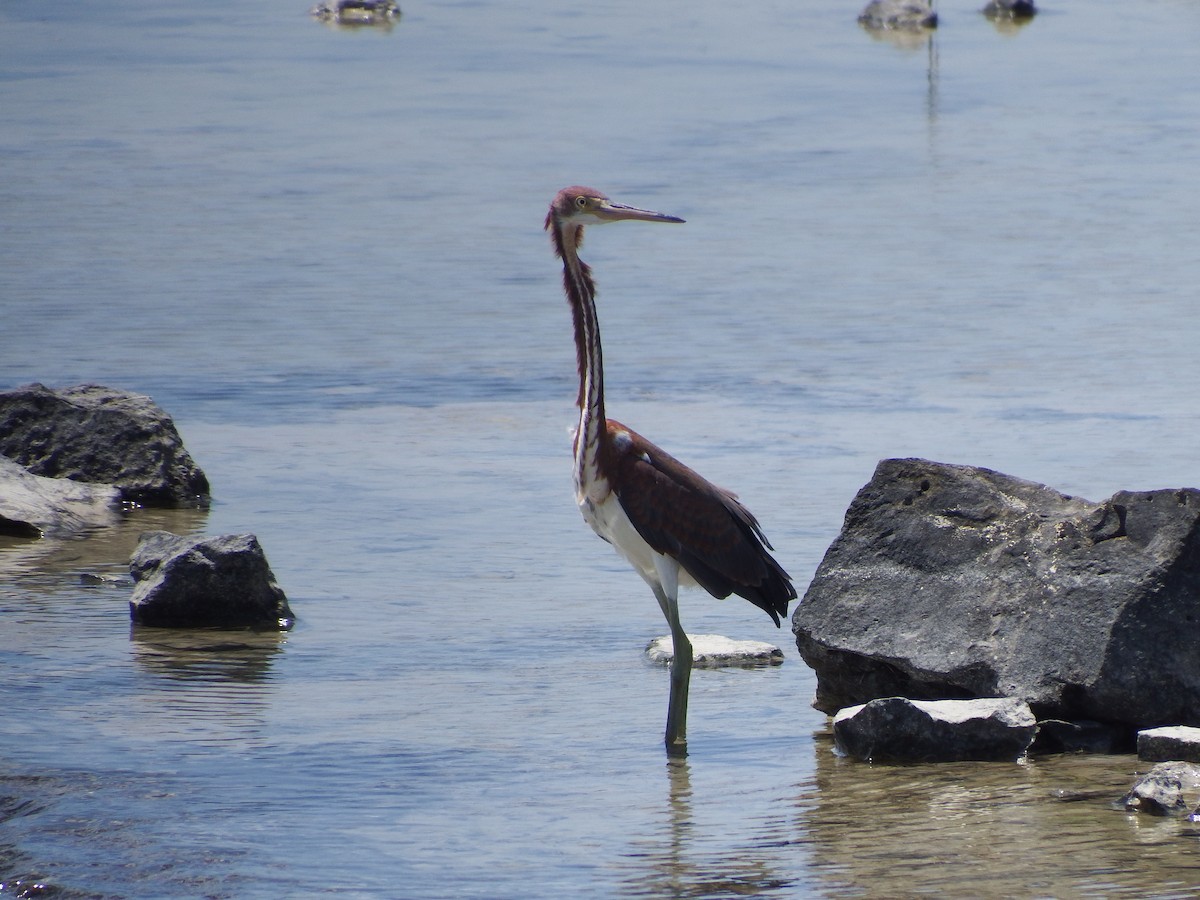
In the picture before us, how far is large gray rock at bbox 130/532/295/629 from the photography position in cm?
898

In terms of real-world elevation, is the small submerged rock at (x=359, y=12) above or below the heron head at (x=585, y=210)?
below

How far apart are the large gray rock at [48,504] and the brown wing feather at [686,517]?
4271 mm

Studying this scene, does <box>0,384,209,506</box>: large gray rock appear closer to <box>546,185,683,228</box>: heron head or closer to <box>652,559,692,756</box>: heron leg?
<box>546,185,683,228</box>: heron head

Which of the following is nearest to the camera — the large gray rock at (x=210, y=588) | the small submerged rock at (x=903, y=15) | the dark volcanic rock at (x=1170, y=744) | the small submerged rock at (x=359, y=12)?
the dark volcanic rock at (x=1170, y=744)

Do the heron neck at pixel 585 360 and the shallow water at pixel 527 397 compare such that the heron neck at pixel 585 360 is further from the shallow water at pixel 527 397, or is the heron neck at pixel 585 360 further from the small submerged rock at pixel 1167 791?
the small submerged rock at pixel 1167 791

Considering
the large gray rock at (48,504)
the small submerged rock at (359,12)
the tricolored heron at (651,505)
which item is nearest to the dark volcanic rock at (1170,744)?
the tricolored heron at (651,505)

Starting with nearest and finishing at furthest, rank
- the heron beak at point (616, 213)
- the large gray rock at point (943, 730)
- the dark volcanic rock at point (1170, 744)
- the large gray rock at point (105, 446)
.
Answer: the dark volcanic rock at point (1170, 744)
the large gray rock at point (943, 730)
the heron beak at point (616, 213)
the large gray rock at point (105, 446)

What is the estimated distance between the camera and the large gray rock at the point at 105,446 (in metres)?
11.6

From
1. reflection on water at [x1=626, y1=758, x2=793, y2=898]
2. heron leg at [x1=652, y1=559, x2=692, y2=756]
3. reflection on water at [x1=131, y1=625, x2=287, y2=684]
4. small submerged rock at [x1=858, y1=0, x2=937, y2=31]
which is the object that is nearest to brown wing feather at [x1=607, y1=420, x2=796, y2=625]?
heron leg at [x1=652, y1=559, x2=692, y2=756]

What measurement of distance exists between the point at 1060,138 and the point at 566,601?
2034 cm

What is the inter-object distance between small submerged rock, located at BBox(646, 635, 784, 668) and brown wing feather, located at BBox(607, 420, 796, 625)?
1.04 m

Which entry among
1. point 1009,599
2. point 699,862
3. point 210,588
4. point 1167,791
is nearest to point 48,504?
point 210,588

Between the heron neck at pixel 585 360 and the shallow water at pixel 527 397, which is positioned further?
the heron neck at pixel 585 360

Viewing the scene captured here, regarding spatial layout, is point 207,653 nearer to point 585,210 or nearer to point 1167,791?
point 585,210
